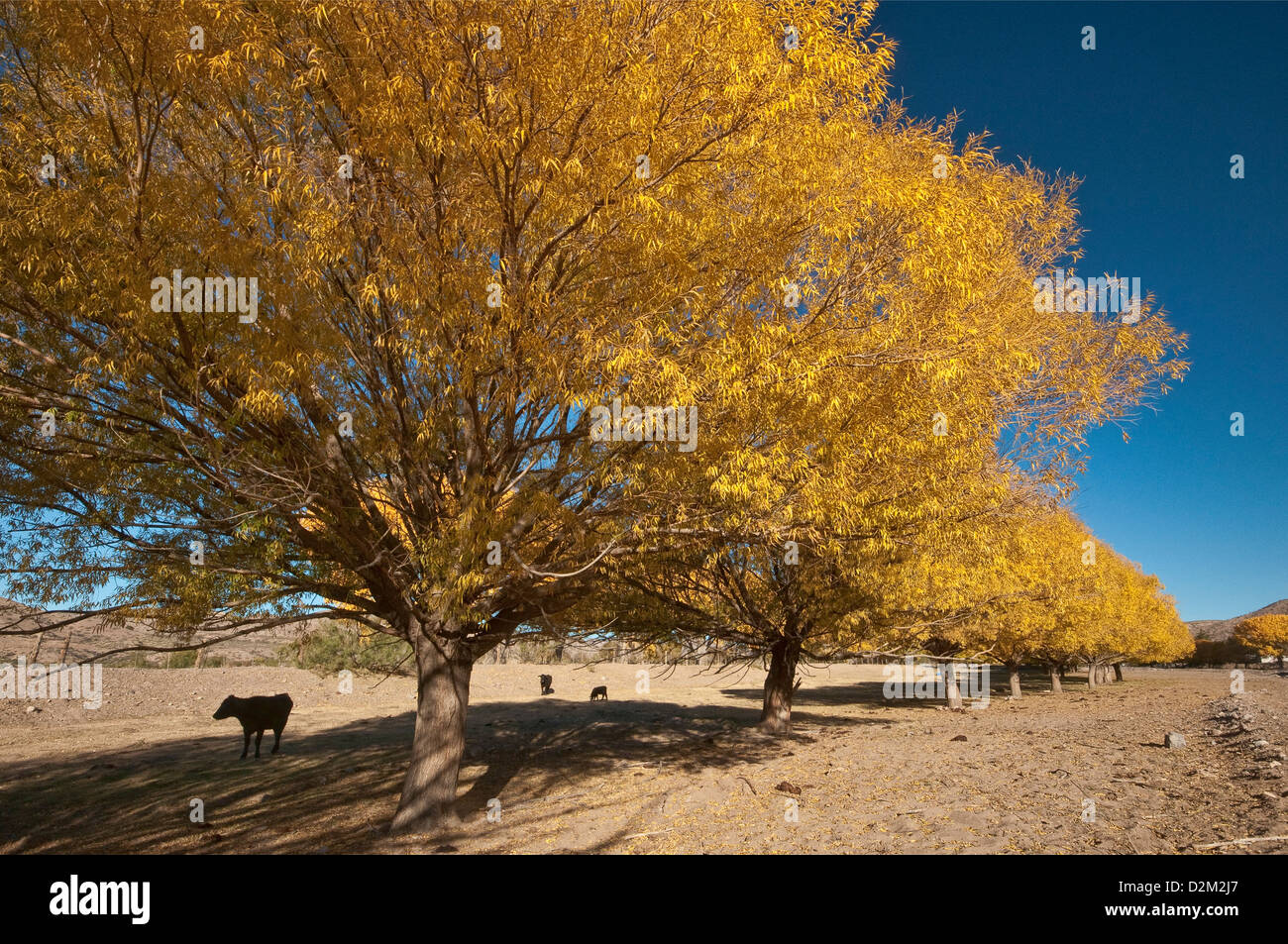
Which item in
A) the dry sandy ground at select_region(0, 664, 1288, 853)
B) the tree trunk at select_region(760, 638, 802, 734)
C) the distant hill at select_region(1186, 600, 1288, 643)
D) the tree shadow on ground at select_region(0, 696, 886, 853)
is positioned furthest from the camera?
the distant hill at select_region(1186, 600, 1288, 643)

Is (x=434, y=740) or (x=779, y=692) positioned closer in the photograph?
(x=434, y=740)

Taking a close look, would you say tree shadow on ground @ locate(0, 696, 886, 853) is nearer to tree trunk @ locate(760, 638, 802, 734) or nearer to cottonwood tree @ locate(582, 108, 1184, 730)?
tree trunk @ locate(760, 638, 802, 734)

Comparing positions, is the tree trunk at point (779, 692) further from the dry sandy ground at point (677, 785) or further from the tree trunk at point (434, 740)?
the tree trunk at point (434, 740)

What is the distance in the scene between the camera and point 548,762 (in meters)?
12.5

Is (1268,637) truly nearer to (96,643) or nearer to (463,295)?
(463,295)

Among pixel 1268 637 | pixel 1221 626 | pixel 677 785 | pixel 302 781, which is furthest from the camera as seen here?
pixel 1221 626

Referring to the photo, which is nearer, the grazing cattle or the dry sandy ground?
the dry sandy ground

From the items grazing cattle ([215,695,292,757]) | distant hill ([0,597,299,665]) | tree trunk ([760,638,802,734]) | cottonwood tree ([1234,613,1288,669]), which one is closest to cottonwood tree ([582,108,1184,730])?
tree trunk ([760,638,802,734])

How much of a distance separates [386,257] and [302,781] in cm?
984

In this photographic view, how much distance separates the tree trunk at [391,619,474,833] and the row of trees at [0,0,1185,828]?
0.22 meters

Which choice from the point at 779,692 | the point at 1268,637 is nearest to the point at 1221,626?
the point at 1268,637

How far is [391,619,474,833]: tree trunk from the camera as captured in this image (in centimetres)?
773

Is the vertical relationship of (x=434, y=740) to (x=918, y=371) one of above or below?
below

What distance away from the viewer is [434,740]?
313 inches
